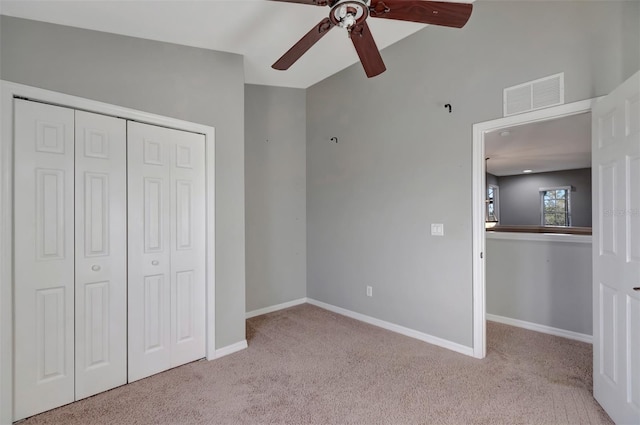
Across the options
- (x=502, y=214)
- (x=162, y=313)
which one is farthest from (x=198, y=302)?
(x=502, y=214)

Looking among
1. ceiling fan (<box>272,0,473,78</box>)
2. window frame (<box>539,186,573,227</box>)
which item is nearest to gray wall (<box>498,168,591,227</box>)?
window frame (<box>539,186,573,227</box>)

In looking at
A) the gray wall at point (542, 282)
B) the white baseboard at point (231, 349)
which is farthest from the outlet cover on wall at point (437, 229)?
the white baseboard at point (231, 349)

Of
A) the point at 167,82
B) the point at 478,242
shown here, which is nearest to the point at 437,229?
the point at 478,242

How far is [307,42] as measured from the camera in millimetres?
1879

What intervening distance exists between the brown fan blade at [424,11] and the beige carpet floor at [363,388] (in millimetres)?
2294

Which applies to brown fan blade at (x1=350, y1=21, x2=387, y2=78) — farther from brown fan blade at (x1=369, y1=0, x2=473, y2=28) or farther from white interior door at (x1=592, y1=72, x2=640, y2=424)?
white interior door at (x1=592, y1=72, x2=640, y2=424)

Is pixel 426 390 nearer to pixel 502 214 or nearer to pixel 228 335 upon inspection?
pixel 228 335

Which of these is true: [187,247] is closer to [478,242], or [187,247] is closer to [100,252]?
[100,252]

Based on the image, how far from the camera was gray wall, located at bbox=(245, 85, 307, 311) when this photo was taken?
151 inches

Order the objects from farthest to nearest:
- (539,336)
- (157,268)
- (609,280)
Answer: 1. (539,336)
2. (157,268)
3. (609,280)

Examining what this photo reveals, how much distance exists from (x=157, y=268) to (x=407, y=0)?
2.46m

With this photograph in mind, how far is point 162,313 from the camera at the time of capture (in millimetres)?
2488

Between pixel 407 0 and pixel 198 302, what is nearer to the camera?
pixel 407 0

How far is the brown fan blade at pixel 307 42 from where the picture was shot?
5.65 feet
